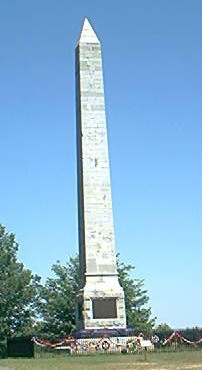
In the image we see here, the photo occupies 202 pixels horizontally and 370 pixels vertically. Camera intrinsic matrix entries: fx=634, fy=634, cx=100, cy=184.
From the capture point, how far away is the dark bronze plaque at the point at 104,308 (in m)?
32.6

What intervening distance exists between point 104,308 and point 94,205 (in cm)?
544

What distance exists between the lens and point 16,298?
56219mm

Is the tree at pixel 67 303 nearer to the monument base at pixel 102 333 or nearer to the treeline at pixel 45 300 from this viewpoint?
the treeline at pixel 45 300

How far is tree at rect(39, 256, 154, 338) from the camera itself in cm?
5406

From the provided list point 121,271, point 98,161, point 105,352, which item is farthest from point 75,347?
point 121,271

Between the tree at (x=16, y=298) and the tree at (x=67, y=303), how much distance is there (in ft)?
3.97

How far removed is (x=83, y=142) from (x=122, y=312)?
9.40m

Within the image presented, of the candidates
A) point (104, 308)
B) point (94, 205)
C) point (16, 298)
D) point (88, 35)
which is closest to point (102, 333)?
point (104, 308)

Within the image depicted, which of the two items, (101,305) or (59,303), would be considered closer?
(101,305)

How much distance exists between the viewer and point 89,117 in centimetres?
3547

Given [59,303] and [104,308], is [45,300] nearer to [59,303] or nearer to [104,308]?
[59,303]

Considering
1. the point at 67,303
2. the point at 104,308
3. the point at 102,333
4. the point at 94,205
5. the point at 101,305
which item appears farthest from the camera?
the point at 67,303

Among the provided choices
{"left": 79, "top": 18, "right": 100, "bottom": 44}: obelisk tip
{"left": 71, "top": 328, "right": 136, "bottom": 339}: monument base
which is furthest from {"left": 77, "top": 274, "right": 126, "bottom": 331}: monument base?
{"left": 79, "top": 18, "right": 100, "bottom": 44}: obelisk tip

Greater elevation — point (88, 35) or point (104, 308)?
point (88, 35)
